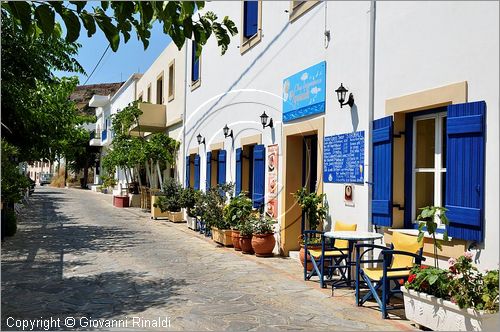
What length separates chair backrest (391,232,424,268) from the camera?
5.25m

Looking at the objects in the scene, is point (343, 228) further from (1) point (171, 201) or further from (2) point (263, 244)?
(1) point (171, 201)

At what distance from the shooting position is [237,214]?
9.55m

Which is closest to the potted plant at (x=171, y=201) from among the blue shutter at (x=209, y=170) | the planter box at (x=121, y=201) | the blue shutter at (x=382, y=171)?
the blue shutter at (x=209, y=170)

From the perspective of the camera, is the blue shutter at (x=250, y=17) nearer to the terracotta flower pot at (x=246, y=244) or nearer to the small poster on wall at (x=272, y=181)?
the small poster on wall at (x=272, y=181)

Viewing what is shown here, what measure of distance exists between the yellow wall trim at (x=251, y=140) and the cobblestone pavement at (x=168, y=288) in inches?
98.7

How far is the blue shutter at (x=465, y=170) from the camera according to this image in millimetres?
4492

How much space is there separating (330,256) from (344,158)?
1.53m

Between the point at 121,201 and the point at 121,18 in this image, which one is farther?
the point at 121,201

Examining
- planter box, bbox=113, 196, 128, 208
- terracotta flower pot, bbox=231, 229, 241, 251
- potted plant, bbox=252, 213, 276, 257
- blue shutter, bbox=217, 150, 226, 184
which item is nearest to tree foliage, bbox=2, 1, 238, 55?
potted plant, bbox=252, 213, 276, 257

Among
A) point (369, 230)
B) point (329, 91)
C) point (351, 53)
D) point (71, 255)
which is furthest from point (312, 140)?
point (71, 255)

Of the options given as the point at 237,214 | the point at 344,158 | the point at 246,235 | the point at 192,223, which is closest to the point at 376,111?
the point at 344,158

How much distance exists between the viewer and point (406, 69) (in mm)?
5613

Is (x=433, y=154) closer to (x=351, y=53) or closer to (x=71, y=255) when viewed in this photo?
(x=351, y=53)

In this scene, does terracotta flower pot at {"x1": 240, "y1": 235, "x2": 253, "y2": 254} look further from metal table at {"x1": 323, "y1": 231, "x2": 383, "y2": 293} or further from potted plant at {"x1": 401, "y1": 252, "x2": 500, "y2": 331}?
potted plant at {"x1": 401, "y1": 252, "x2": 500, "y2": 331}
